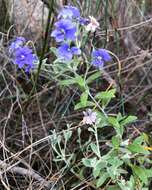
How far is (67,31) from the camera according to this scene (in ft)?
4.40

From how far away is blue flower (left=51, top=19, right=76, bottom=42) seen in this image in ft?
4.39

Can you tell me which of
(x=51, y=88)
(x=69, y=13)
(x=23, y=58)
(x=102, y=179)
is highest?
(x=69, y=13)

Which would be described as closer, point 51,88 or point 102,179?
point 102,179

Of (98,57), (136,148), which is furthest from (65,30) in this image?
(136,148)

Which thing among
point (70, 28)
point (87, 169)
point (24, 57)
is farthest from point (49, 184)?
point (70, 28)

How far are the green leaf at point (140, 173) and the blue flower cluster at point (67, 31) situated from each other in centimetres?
39

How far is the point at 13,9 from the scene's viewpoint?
2051 mm

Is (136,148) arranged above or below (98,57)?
below

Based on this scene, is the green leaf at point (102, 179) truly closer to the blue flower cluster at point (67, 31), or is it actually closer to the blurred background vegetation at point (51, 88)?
the blurred background vegetation at point (51, 88)

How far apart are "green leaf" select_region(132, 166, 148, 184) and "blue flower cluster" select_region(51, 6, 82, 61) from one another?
0.39 m

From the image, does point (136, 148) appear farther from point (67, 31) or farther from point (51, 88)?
point (51, 88)

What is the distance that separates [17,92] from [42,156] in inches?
9.8

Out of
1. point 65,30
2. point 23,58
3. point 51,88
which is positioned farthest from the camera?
point 51,88

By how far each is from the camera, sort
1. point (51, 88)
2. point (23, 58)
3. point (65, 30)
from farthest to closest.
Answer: point (51, 88) < point (23, 58) < point (65, 30)
